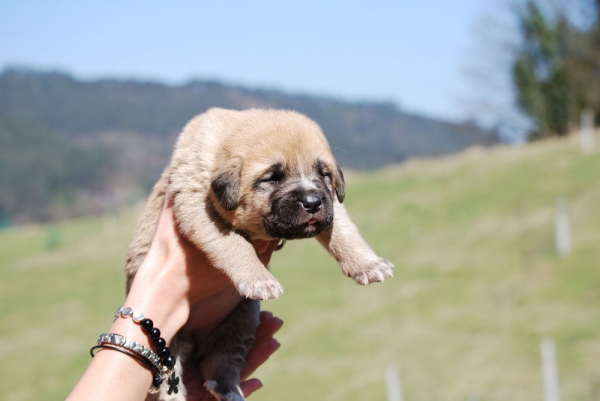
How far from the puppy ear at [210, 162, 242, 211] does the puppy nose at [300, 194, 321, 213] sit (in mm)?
494

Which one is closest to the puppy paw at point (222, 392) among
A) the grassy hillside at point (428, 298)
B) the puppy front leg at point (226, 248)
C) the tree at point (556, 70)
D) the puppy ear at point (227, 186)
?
the puppy front leg at point (226, 248)

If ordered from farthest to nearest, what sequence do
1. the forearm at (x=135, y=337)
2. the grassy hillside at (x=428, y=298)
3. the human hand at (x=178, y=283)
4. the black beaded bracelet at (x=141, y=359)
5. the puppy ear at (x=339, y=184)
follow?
the grassy hillside at (x=428, y=298) → the puppy ear at (x=339, y=184) → the human hand at (x=178, y=283) → the black beaded bracelet at (x=141, y=359) → the forearm at (x=135, y=337)

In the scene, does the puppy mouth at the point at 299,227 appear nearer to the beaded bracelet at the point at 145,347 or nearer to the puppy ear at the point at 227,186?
the puppy ear at the point at 227,186

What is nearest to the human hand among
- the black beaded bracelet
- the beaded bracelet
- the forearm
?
the forearm

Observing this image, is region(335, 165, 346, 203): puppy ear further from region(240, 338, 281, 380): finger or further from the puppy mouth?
region(240, 338, 281, 380): finger

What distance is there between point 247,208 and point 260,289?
64 centimetres

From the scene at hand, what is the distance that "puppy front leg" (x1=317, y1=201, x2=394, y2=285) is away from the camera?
4812mm

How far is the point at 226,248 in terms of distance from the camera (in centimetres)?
466

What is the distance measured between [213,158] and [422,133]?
131374 mm

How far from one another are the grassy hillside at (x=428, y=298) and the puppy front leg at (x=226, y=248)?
15577 mm

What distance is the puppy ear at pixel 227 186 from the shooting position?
4.61 m

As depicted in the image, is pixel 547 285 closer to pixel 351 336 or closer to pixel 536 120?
pixel 351 336

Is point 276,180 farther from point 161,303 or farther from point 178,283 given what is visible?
point 161,303

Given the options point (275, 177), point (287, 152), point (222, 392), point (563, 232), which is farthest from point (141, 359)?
point (563, 232)
